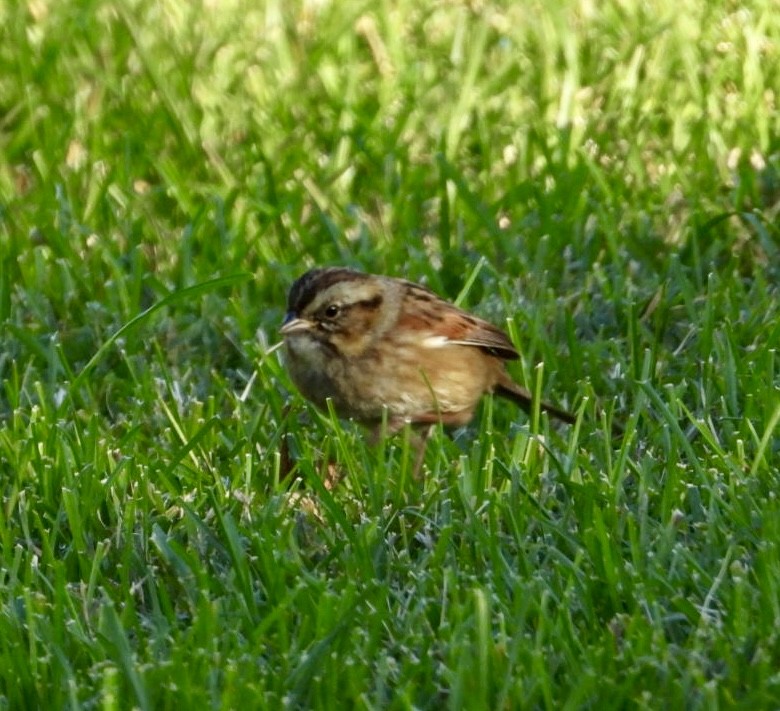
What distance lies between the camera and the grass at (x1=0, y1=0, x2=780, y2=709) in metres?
4.22

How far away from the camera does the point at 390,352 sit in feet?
20.6

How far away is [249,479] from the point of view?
5355 mm

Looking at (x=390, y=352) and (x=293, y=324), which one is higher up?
(x=293, y=324)

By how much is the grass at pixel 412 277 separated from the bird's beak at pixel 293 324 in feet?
0.77

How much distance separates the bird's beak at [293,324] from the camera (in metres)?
6.05

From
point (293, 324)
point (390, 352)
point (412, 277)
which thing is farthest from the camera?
point (412, 277)

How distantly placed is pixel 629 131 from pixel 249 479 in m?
3.40

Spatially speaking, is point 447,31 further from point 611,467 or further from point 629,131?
point 611,467

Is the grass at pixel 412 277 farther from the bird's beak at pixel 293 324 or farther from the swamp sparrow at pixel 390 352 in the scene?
the bird's beak at pixel 293 324

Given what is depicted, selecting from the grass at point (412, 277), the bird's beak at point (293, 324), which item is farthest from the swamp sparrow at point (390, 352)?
the grass at point (412, 277)

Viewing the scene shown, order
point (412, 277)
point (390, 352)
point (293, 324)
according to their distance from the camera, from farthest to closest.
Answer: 1. point (412, 277)
2. point (390, 352)
3. point (293, 324)

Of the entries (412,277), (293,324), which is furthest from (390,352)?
(412,277)

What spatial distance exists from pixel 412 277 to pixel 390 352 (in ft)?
3.15

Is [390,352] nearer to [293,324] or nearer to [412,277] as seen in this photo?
[293,324]
